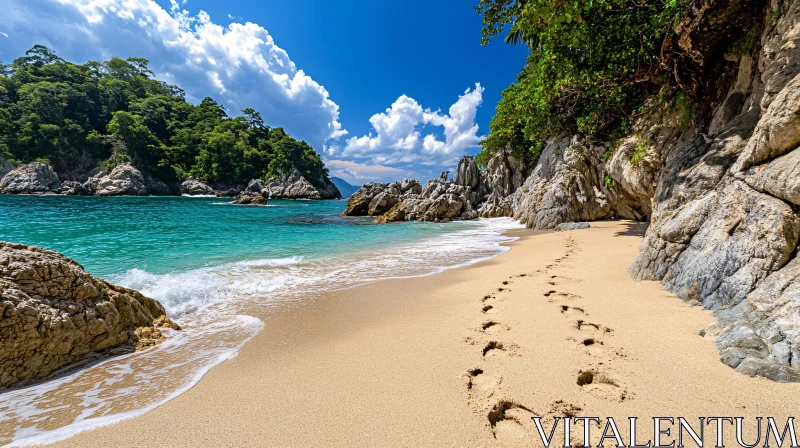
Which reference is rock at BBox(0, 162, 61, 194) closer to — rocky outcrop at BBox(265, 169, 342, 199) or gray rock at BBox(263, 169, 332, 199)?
gray rock at BBox(263, 169, 332, 199)

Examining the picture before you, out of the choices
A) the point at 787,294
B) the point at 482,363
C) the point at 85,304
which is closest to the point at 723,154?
the point at 787,294

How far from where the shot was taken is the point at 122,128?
7431 centimetres

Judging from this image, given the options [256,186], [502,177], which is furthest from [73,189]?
Result: [502,177]

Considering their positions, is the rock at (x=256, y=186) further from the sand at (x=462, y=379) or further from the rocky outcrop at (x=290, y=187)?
the sand at (x=462, y=379)

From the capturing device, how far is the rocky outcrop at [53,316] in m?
3.25

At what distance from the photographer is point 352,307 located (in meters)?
5.79

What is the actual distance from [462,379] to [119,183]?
3529 inches

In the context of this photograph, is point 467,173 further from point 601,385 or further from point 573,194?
point 601,385

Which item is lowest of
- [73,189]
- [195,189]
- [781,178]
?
[781,178]

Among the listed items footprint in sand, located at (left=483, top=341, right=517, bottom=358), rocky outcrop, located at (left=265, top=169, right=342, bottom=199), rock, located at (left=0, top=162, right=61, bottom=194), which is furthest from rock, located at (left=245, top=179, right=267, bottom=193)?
footprint in sand, located at (left=483, top=341, right=517, bottom=358)

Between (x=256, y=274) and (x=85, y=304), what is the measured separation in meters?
4.60

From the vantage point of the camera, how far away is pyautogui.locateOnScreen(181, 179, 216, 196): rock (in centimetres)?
7774

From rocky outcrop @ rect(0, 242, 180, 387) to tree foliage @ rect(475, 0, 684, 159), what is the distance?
300 inches

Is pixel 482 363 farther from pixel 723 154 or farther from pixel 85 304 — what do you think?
pixel 723 154
